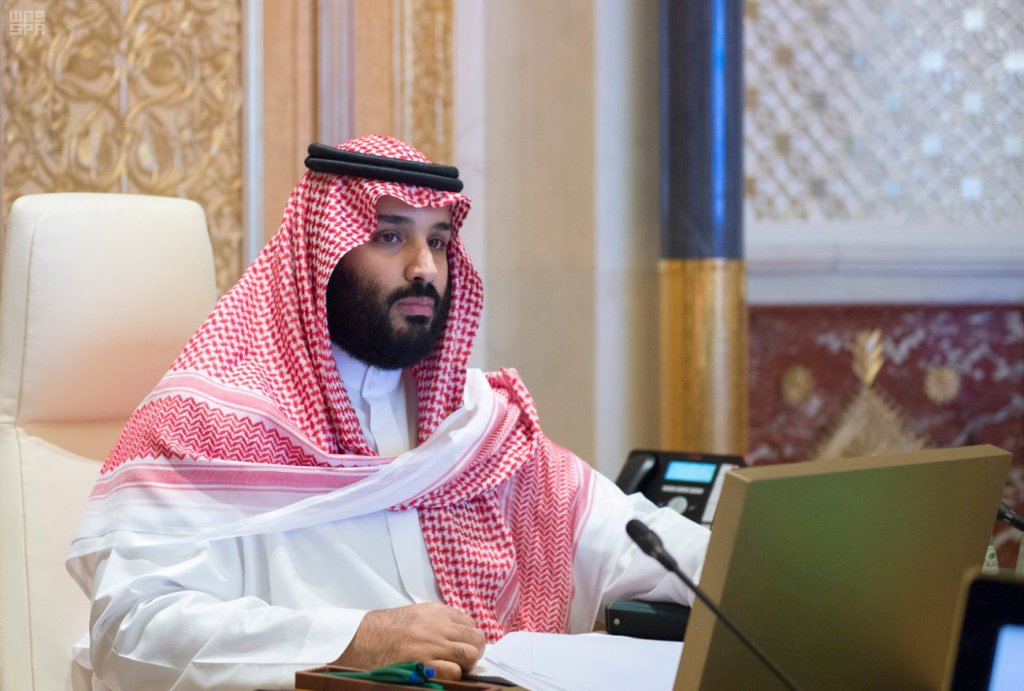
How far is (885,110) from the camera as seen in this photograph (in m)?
4.31

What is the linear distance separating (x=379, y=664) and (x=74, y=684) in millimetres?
652

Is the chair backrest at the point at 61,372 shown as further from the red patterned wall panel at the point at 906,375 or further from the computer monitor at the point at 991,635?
the red patterned wall panel at the point at 906,375

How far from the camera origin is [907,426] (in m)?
4.31

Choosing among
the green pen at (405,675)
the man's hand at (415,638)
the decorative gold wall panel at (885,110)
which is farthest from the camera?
the decorative gold wall panel at (885,110)

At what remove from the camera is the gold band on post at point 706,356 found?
3.47 metres

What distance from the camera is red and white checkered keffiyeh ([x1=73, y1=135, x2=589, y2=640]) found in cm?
190

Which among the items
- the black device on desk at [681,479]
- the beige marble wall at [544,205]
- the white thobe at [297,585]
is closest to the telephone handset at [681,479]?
the black device on desk at [681,479]

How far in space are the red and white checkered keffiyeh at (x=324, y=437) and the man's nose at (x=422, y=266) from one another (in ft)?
0.26

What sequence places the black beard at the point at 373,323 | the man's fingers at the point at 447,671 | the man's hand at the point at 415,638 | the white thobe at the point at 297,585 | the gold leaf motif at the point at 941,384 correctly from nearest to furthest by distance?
the man's fingers at the point at 447,671, the man's hand at the point at 415,638, the white thobe at the point at 297,585, the black beard at the point at 373,323, the gold leaf motif at the point at 941,384

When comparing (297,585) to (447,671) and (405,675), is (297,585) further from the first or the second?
(405,675)

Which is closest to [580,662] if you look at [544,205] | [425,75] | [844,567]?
[844,567]

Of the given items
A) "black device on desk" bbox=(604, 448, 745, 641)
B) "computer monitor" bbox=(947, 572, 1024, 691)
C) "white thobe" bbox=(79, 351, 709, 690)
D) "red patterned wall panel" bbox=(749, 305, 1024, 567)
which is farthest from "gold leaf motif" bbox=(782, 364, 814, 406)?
"computer monitor" bbox=(947, 572, 1024, 691)

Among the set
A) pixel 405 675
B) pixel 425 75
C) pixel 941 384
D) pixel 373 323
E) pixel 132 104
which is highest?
pixel 425 75

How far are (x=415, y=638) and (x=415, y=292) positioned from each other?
67 centimetres
